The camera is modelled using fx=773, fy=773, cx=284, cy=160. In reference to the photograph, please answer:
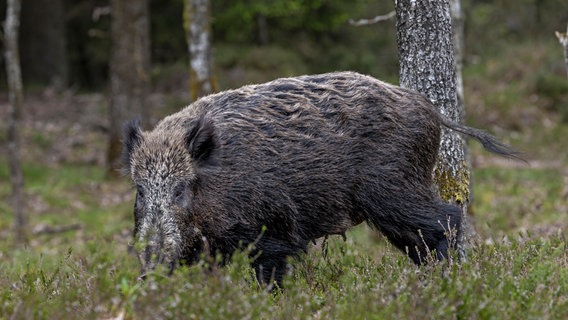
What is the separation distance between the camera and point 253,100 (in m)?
6.26

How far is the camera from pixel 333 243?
9.02 m

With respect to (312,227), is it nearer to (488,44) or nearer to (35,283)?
(35,283)

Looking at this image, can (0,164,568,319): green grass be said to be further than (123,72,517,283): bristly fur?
No

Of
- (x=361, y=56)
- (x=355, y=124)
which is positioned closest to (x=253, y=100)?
(x=355, y=124)

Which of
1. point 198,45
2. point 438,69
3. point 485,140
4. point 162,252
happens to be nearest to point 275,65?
point 198,45

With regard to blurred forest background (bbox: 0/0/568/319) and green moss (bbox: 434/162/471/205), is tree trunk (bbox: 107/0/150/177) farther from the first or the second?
green moss (bbox: 434/162/471/205)

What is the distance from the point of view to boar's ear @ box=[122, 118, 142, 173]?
6141 millimetres

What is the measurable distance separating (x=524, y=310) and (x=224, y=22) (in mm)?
15490

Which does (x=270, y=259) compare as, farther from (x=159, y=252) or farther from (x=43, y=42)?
(x=43, y=42)

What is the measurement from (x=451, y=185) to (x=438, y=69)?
1.00 meters

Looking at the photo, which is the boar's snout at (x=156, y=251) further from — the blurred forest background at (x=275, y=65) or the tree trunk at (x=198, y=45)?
the blurred forest background at (x=275, y=65)

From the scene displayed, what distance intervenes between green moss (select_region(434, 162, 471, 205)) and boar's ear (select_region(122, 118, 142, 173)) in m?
2.53

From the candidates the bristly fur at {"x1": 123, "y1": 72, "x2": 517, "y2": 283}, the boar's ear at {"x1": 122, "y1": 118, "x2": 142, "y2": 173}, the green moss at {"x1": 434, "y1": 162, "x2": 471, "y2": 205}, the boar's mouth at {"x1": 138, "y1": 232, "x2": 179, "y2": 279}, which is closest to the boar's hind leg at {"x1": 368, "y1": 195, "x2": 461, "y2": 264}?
the bristly fur at {"x1": 123, "y1": 72, "x2": 517, "y2": 283}

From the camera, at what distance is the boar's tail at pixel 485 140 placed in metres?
6.29
